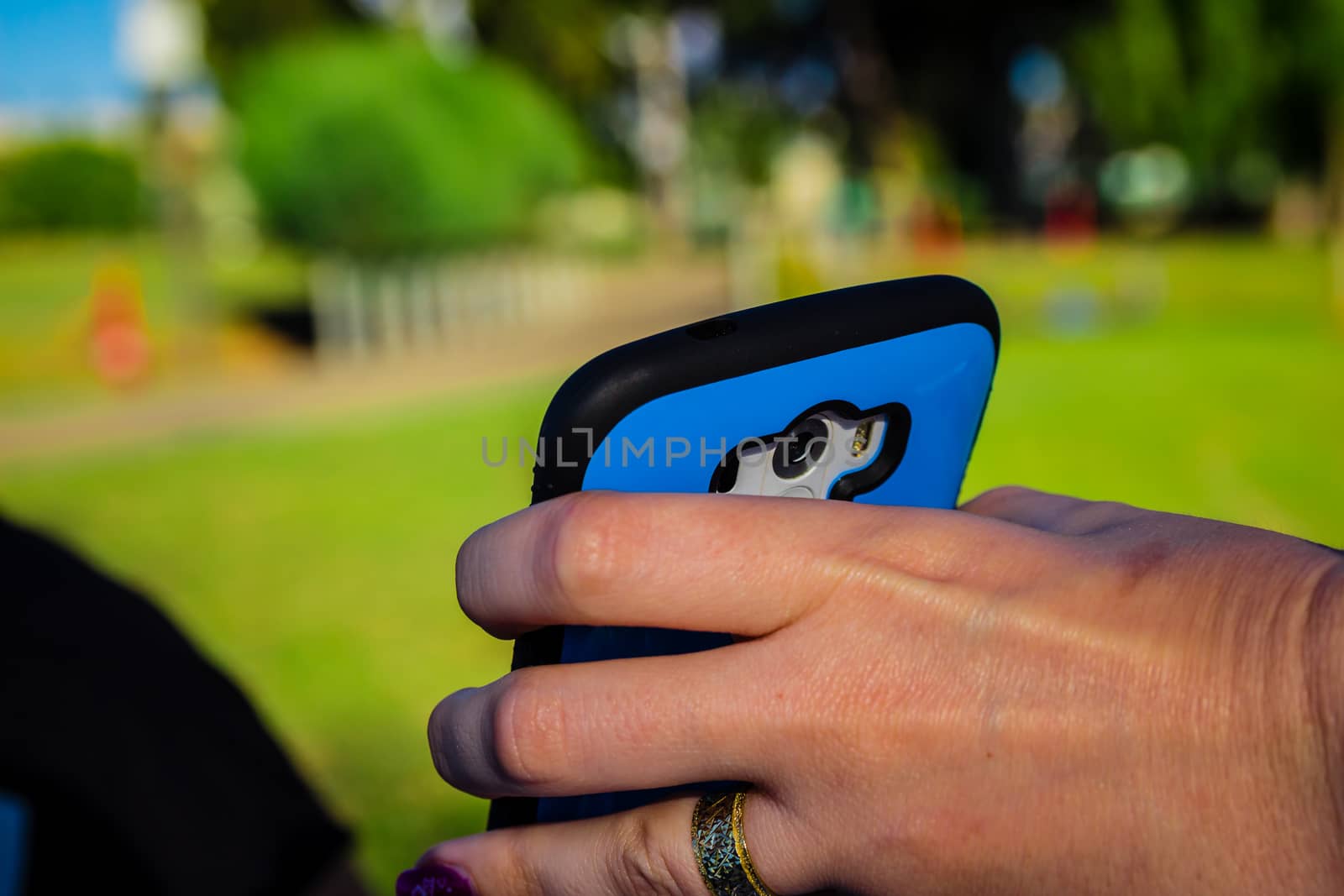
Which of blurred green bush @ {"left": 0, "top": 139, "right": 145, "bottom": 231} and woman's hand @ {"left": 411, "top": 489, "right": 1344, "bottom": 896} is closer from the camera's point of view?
woman's hand @ {"left": 411, "top": 489, "right": 1344, "bottom": 896}

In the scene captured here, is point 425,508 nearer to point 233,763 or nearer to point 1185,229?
point 233,763

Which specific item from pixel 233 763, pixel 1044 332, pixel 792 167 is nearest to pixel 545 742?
pixel 233 763

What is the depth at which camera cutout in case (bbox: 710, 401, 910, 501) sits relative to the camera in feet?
3.02

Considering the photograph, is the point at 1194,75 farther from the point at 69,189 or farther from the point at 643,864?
the point at 69,189

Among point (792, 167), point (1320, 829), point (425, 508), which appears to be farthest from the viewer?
point (792, 167)

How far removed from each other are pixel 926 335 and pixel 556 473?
32 cm

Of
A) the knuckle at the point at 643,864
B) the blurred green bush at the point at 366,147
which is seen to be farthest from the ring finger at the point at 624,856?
Result: the blurred green bush at the point at 366,147

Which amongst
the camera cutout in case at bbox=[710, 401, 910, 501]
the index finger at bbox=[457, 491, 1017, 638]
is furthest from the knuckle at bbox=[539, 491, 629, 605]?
the camera cutout in case at bbox=[710, 401, 910, 501]

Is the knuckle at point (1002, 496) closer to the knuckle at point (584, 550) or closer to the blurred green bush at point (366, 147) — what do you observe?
the knuckle at point (584, 550)

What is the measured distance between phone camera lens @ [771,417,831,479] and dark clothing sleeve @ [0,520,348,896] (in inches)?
31.1

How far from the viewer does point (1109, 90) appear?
2302cm

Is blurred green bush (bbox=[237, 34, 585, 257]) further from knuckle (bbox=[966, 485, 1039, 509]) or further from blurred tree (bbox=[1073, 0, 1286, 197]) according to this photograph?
knuckle (bbox=[966, 485, 1039, 509])

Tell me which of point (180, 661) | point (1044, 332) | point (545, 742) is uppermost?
point (545, 742)

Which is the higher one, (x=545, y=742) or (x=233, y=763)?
(x=545, y=742)
